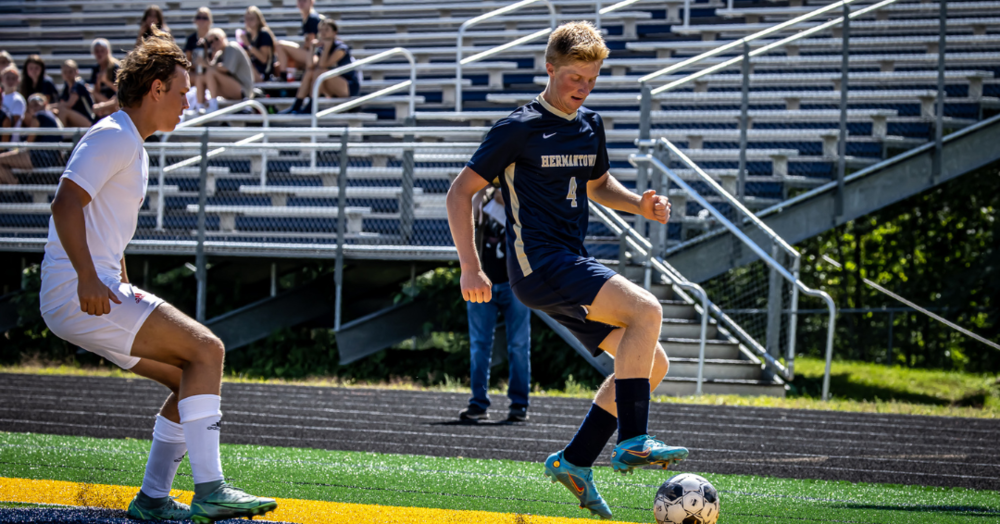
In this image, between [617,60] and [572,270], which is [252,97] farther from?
[572,270]

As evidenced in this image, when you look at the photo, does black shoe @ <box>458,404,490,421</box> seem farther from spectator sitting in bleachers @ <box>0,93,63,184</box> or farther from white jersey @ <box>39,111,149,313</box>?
spectator sitting in bleachers @ <box>0,93,63,184</box>

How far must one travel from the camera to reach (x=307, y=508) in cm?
437

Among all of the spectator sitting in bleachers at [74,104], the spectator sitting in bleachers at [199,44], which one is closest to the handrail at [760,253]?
the spectator sitting in bleachers at [199,44]

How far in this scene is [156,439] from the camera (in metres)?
3.91

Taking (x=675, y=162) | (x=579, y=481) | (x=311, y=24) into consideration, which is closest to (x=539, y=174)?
(x=579, y=481)

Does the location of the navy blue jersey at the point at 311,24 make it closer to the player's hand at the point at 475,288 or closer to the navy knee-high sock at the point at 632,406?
the player's hand at the point at 475,288

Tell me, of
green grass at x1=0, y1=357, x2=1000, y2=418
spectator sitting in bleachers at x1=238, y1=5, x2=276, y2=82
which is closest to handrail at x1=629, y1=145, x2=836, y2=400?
green grass at x1=0, y1=357, x2=1000, y2=418

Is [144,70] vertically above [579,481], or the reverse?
[144,70]

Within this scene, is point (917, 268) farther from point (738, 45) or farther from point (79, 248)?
point (79, 248)

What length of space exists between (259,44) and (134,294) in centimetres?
1270

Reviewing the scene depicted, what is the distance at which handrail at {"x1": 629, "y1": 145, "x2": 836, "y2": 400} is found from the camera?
31.7 ft

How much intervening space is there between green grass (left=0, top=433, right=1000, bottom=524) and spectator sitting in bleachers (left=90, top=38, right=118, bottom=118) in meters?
8.94

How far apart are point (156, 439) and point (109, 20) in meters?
19.8

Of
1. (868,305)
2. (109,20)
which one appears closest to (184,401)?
(109,20)
